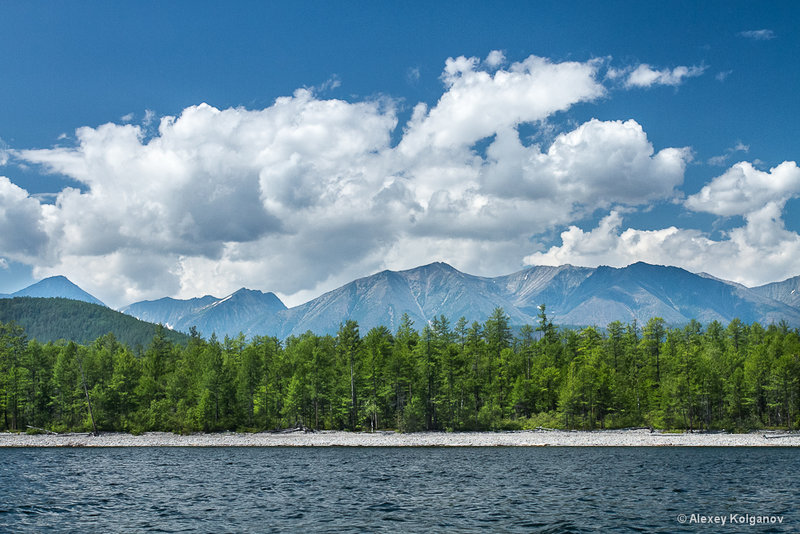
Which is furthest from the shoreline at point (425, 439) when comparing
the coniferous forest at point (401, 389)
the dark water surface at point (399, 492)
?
the dark water surface at point (399, 492)

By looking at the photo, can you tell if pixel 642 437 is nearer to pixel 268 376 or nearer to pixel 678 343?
pixel 678 343

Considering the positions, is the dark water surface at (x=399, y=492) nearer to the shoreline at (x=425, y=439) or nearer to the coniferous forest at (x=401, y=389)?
the shoreline at (x=425, y=439)

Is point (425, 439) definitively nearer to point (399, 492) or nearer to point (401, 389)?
point (401, 389)

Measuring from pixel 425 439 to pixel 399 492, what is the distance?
48854 millimetres

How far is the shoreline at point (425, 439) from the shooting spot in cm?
8175

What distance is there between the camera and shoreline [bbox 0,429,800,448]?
8175cm

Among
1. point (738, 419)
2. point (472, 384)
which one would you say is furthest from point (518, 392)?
point (738, 419)

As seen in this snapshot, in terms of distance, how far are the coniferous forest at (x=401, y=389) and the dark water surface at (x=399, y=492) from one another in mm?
32535

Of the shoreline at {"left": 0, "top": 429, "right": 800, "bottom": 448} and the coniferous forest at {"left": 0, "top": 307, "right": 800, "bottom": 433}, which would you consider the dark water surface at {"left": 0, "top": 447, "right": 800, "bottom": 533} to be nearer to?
the shoreline at {"left": 0, "top": 429, "right": 800, "bottom": 448}

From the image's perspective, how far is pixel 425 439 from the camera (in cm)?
8644

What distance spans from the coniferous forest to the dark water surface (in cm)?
3253

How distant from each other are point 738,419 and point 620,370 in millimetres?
23281

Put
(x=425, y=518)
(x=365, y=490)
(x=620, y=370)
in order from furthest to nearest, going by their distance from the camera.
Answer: (x=620, y=370), (x=365, y=490), (x=425, y=518)

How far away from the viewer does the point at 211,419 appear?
99.5 metres
